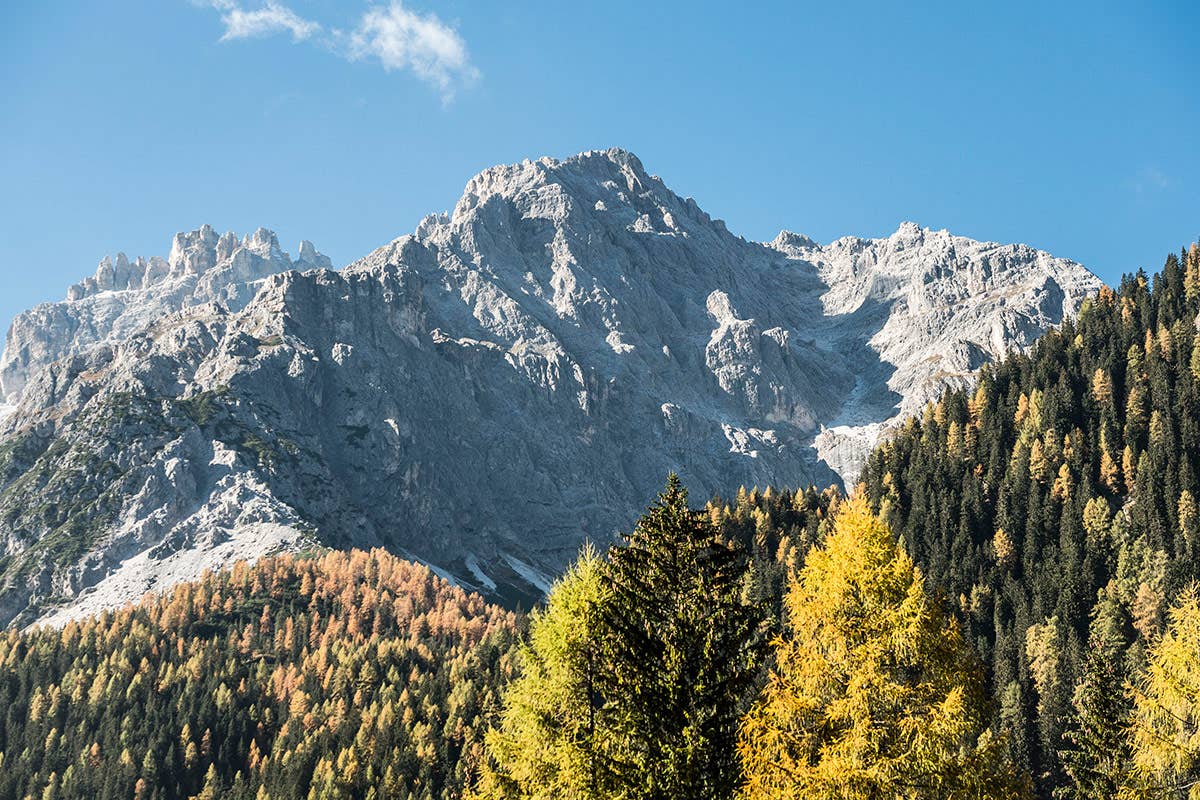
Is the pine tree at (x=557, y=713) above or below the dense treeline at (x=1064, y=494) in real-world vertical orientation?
below

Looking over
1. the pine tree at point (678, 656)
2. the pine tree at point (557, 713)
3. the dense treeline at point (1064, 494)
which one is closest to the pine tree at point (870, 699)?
the pine tree at point (678, 656)

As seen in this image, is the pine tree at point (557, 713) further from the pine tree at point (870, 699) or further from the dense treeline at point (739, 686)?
the pine tree at point (870, 699)

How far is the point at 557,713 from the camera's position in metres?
32.2

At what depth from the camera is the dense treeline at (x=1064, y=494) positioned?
121 m

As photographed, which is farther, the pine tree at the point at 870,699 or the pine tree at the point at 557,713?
the pine tree at the point at 557,713

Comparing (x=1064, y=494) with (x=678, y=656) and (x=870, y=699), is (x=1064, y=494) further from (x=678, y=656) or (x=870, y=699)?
(x=870, y=699)

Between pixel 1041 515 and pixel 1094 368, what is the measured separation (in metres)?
35.4

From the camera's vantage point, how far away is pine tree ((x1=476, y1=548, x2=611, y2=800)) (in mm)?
28875

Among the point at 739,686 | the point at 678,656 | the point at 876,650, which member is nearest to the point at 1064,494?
the point at 739,686

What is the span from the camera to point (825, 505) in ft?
577

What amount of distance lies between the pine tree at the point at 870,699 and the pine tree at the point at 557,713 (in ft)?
21.8

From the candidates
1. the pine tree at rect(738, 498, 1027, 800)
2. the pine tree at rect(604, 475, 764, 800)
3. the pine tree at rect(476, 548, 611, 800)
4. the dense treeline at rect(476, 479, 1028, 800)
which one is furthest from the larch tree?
the pine tree at rect(476, 548, 611, 800)

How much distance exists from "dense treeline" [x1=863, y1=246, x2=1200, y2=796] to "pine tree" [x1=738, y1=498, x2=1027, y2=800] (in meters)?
92.8

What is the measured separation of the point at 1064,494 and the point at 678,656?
13961 cm
